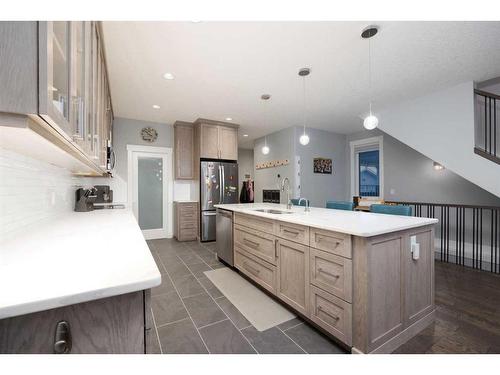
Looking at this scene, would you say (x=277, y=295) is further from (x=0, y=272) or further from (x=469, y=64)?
(x=469, y=64)

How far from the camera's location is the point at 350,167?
593 cm

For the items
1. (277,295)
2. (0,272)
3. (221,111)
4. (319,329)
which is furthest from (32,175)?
(221,111)

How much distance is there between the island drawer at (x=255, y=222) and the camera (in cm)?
223

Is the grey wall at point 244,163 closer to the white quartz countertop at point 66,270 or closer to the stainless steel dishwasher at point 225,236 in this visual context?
the stainless steel dishwasher at point 225,236

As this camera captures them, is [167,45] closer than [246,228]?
Yes

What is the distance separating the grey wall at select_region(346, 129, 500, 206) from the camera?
3.88m

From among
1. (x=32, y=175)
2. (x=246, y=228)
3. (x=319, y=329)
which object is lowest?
(x=319, y=329)

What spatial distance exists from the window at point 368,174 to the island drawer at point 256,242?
4.34m

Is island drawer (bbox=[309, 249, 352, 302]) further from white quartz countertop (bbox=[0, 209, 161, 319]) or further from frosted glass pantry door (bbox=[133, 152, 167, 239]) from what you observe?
frosted glass pantry door (bbox=[133, 152, 167, 239])

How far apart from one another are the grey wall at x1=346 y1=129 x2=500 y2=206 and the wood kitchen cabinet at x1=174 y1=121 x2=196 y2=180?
4.38 m

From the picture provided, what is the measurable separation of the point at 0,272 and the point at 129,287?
44cm

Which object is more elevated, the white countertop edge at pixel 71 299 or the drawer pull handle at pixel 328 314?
the white countertop edge at pixel 71 299

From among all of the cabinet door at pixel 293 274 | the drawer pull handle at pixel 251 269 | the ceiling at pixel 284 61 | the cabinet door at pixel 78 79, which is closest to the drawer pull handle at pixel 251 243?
the drawer pull handle at pixel 251 269

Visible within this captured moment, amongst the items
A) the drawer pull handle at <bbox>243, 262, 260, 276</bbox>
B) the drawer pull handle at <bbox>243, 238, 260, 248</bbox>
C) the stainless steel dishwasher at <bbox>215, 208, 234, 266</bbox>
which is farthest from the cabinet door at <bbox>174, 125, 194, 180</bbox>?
the drawer pull handle at <bbox>243, 262, 260, 276</bbox>
